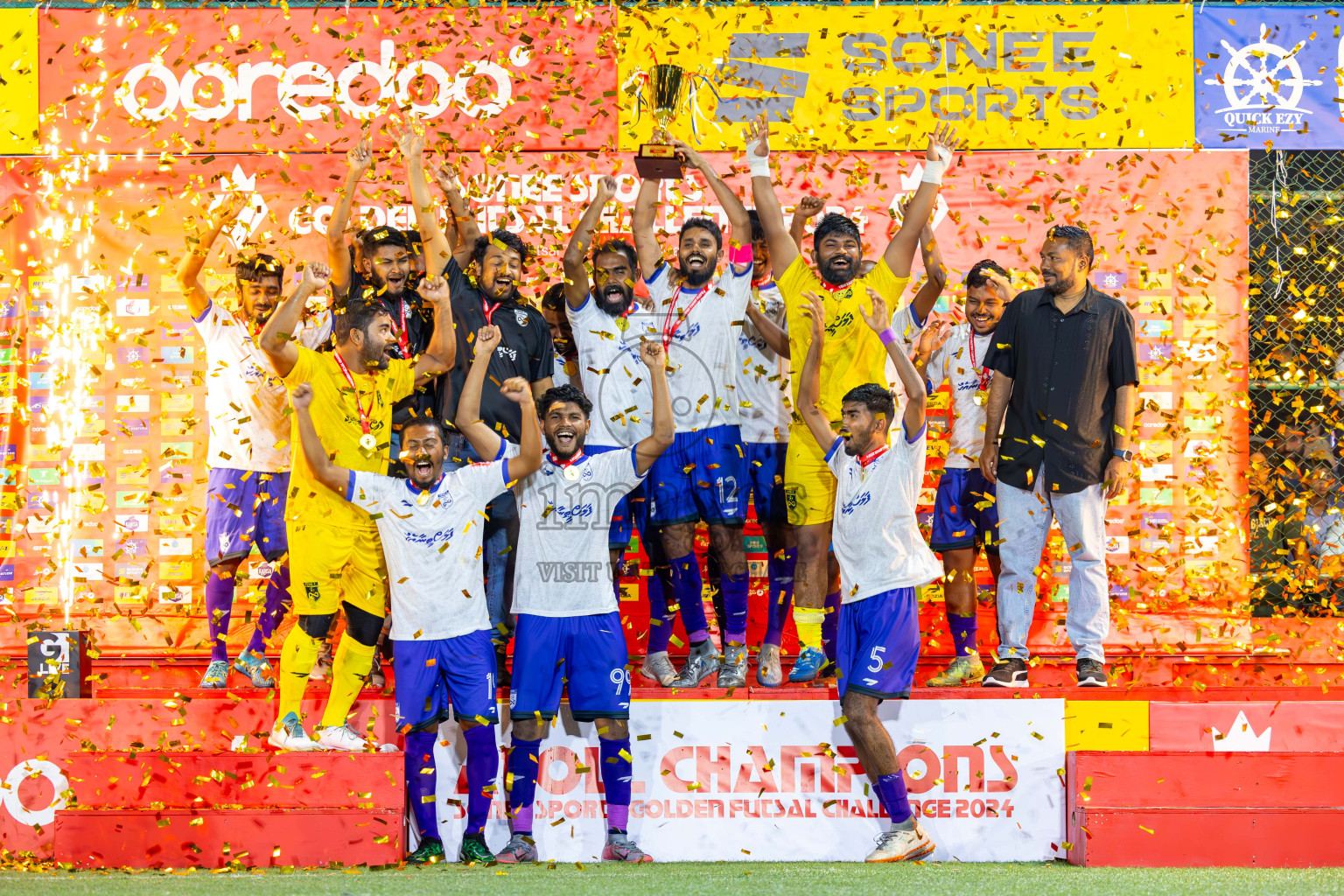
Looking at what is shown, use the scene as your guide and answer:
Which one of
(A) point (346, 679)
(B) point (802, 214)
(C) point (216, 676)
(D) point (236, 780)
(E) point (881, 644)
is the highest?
(B) point (802, 214)

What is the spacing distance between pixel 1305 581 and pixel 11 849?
747 centimetres

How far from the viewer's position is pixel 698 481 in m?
5.72

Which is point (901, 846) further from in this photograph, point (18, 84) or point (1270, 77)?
point (18, 84)

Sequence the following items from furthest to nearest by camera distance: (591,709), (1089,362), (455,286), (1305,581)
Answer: (1305,581)
(455,286)
(1089,362)
(591,709)

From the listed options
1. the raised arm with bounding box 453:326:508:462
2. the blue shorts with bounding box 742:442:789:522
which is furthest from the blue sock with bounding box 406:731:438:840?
the blue shorts with bounding box 742:442:789:522

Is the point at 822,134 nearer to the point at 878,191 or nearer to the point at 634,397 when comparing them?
the point at 878,191

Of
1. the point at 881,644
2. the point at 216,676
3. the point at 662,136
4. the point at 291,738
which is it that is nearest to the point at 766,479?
the point at 881,644

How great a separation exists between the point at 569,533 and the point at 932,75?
162 inches

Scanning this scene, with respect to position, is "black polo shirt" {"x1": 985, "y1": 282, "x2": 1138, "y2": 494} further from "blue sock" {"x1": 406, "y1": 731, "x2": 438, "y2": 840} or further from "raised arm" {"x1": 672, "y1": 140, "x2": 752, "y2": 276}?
"blue sock" {"x1": 406, "y1": 731, "x2": 438, "y2": 840}

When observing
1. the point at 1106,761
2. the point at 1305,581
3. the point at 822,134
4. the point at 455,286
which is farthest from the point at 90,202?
the point at 1305,581

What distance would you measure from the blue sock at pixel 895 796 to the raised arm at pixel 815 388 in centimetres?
154

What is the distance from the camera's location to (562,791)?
210 inches

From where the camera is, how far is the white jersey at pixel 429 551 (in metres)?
5.02

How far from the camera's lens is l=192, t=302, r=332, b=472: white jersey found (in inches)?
239
